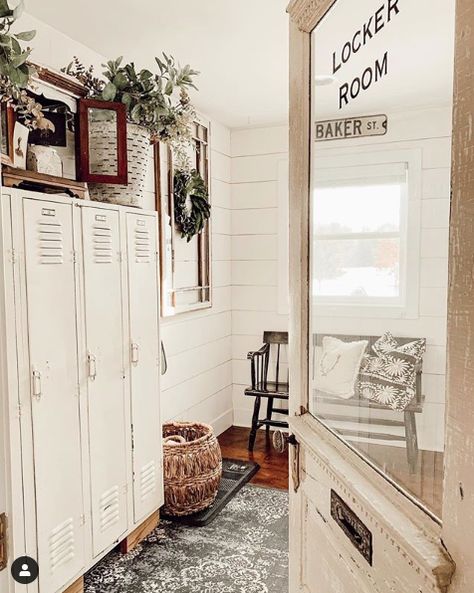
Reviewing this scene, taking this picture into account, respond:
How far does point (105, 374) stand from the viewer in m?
2.33

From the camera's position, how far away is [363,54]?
1.04 metres

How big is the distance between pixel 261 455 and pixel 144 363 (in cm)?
167

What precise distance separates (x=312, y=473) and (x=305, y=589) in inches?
13.6

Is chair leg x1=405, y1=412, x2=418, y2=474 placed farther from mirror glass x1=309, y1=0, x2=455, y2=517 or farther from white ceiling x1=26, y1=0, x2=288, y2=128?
white ceiling x1=26, y1=0, x2=288, y2=128

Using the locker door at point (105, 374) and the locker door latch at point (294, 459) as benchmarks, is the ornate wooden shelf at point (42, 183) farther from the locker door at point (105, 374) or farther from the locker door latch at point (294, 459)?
the locker door latch at point (294, 459)

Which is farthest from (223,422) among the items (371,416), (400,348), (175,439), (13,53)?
(400,348)

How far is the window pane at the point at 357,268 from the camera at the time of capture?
3.22 feet

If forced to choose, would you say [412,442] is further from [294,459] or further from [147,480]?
[147,480]

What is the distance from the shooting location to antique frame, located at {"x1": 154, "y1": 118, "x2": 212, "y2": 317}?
3.38m

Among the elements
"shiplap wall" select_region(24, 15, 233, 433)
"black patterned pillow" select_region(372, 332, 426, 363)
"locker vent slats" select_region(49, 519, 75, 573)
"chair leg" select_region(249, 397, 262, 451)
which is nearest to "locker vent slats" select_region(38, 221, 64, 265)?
"locker vent slats" select_region(49, 519, 75, 573)

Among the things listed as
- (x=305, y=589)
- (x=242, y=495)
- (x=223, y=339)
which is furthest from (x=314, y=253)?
(x=223, y=339)

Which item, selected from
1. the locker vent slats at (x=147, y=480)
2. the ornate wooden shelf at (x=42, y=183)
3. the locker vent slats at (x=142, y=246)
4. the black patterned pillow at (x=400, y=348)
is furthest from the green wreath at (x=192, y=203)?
the black patterned pillow at (x=400, y=348)

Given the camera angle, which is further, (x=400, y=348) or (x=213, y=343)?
(x=213, y=343)

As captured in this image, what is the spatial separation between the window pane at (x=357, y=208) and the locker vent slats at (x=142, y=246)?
145 cm
